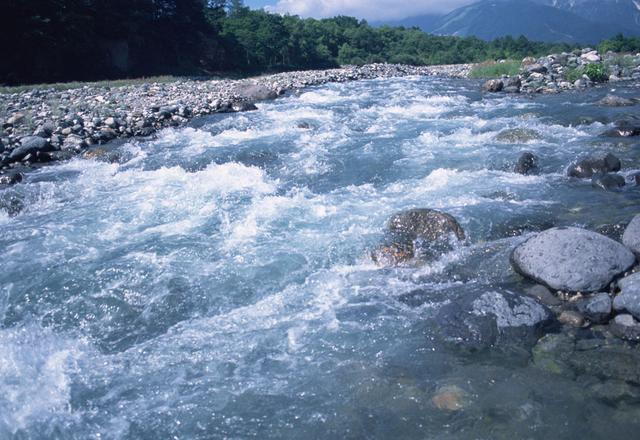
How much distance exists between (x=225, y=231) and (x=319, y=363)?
11.8ft

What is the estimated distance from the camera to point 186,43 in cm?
3938

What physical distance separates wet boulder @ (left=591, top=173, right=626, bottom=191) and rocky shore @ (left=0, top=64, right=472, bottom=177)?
11834 millimetres

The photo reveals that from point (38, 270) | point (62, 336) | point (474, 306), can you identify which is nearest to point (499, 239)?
point (474, 306)

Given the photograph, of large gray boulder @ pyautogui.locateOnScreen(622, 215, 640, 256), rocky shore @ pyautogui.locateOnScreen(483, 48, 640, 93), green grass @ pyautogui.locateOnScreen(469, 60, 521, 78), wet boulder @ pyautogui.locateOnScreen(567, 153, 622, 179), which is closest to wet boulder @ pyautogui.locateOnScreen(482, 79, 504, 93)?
rocky shore @ pyautogui.locateOnScreen(483, 48, 640, 93)

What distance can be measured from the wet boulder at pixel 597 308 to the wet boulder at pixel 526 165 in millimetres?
4807

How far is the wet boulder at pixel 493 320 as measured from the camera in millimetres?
4500

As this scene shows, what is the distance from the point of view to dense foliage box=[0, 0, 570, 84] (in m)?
24.0

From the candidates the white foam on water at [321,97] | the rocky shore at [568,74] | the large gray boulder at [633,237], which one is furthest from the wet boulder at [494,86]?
the large gray boulder at [633,237]

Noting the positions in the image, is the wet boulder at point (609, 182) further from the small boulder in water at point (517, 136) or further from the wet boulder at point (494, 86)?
the wet boulder at point (494, 86)

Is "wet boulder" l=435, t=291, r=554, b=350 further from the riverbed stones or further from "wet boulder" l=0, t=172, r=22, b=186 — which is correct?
"wet boulder" l=0, t=172, r=22, b=186

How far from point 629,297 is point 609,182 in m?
4.20

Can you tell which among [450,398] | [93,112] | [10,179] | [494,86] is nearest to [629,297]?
[450,398]

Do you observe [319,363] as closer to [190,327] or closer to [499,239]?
[190,327]

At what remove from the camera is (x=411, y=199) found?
27.2ft
